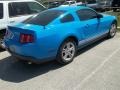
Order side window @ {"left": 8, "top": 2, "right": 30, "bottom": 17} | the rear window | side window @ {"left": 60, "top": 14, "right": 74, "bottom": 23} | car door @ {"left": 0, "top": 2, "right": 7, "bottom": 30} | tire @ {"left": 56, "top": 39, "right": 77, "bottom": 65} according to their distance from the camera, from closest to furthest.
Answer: tire @ {"left": 56, "top": 39, "right": 77, "bottom": 65} < the rear window < side window @ {"left": 60, "top": 14, "right": 74, "bottom": 23} < car door @ {"left": 0, "top": 2, "right": 7, "bottom": 30} < side window @ {"left": 8, "top": 2, "right": 30, "bottom": 17}

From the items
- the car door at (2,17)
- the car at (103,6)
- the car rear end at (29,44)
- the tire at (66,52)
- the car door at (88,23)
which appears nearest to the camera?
the car rear end at (29,44)

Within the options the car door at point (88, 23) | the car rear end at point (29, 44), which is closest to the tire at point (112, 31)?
the car door at point (88, 23)

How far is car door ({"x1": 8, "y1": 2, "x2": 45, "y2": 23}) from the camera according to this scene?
25.2 feet

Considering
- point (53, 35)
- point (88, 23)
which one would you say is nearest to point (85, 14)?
point (88, 23)

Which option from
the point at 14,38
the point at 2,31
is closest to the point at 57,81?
the point at 14,38

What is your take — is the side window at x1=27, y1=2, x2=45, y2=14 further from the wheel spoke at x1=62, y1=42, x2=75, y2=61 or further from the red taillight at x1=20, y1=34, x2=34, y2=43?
the red taillight at x1=20, y1=34, x2=34, y2=43

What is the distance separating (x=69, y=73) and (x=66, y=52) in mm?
777

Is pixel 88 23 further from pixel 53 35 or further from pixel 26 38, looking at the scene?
pixel 26 38

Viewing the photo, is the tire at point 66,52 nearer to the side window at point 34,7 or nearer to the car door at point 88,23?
the car door at point 88,23

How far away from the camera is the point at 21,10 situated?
26.4 ft

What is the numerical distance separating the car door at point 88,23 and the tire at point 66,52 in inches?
23.8

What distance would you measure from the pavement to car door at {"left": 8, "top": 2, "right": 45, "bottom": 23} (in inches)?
58.2

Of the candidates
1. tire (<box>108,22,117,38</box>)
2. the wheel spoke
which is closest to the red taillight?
the wheel spoke

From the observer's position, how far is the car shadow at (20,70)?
214 inches
